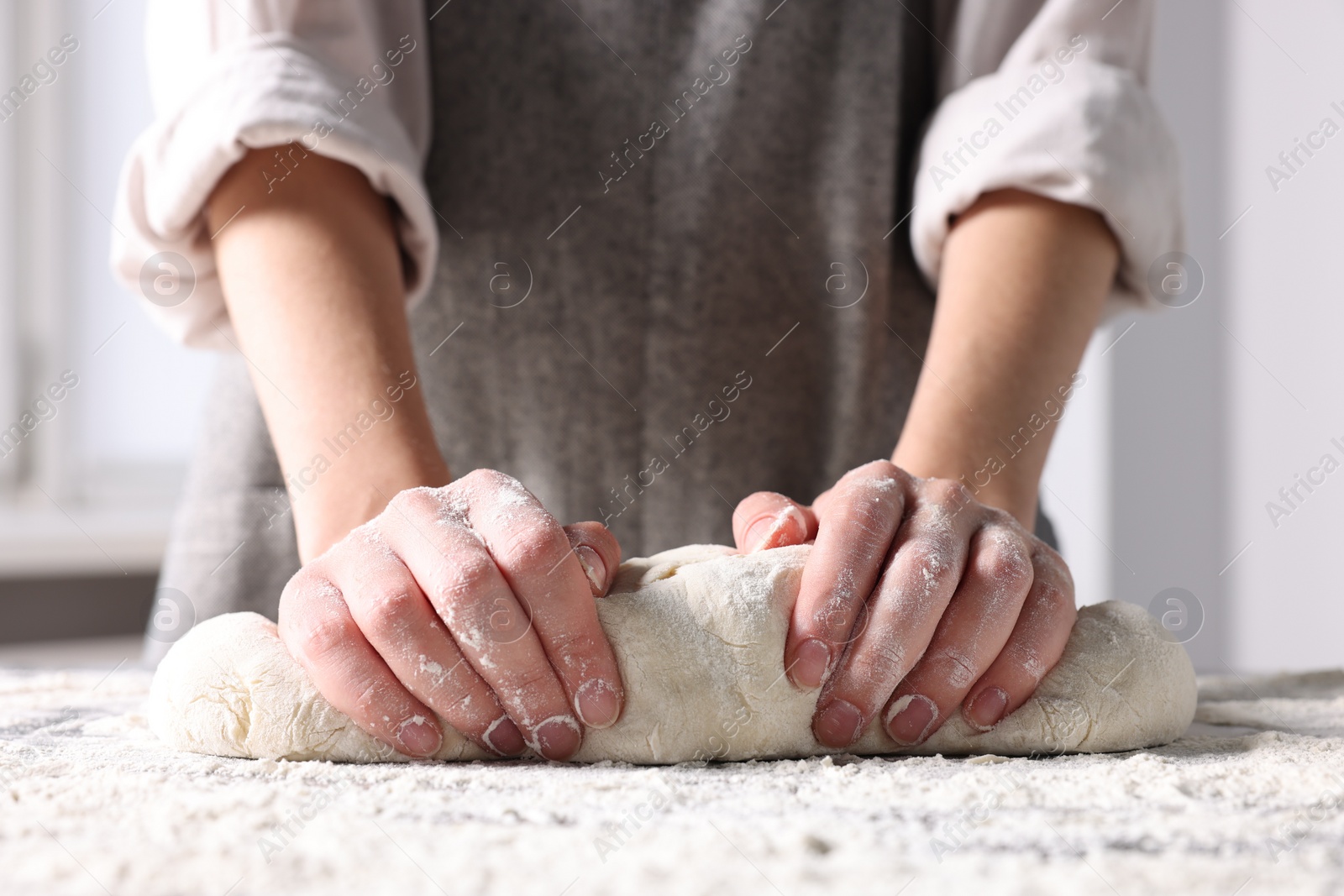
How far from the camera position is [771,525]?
0.74 metres

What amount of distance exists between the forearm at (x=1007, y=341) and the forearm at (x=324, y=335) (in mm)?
450

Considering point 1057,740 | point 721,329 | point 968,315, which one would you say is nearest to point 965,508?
point 1057,740

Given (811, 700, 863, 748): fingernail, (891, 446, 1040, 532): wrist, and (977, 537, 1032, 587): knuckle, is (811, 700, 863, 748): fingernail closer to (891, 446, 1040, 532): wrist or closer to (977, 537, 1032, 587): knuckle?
(977, 537, 1032, 587): knuckle

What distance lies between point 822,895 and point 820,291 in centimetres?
91

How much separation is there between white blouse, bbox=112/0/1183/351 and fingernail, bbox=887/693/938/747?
57cm

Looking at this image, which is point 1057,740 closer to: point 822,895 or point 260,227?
point 822,895

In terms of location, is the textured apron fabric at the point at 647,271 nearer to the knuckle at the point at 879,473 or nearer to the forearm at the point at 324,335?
the forearm at the point at 324,335

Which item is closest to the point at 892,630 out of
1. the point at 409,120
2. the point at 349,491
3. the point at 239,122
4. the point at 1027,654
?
the point at 1027,654

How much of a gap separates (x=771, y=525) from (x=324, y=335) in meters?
0.41

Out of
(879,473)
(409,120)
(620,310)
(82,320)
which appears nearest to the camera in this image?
(879,473)

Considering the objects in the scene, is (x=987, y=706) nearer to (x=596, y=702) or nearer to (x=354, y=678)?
(x=596, y=702)

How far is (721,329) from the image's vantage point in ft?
3.92

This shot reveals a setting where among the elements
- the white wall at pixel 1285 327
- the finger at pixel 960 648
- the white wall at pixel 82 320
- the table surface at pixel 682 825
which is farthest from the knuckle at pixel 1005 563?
the white wall at pixel 82 320

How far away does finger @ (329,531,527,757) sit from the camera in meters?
0.61
